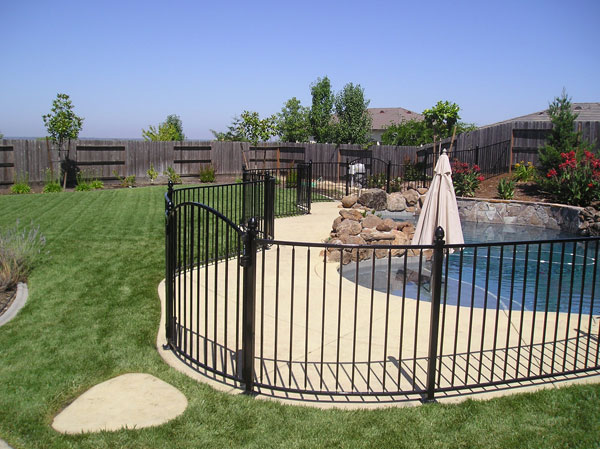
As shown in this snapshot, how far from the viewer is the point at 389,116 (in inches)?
2454

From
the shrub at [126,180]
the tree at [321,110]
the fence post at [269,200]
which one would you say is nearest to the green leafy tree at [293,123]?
the tree at [321,110]

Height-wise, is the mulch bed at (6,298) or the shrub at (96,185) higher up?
the shrub at (96,185)

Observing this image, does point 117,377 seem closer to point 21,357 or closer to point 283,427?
point 21,357

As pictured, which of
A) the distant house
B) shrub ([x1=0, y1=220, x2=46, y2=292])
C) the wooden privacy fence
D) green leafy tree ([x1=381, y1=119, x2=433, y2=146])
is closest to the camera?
shrub ([x1=0, y1=220, x2=46, y2=292])

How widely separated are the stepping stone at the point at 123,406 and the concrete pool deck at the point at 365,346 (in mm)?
418

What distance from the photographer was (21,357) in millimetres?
5121

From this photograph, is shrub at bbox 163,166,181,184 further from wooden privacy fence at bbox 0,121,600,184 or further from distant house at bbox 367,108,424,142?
distant house at bbox 367,108,424,142

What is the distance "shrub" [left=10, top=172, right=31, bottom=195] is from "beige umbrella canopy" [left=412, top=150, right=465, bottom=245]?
633 inches

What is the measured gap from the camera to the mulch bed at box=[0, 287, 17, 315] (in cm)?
668

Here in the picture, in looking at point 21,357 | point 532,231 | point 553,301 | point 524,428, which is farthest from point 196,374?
point 532,231

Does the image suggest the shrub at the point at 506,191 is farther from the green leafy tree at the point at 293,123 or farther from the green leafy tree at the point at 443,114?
the green leafy tree at the point at 293,123

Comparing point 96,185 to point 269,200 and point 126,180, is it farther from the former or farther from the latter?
point 269,200

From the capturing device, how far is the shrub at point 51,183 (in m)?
19.5

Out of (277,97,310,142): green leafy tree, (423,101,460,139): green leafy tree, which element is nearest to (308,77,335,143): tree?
(277,97,310,142): green leafy tree
